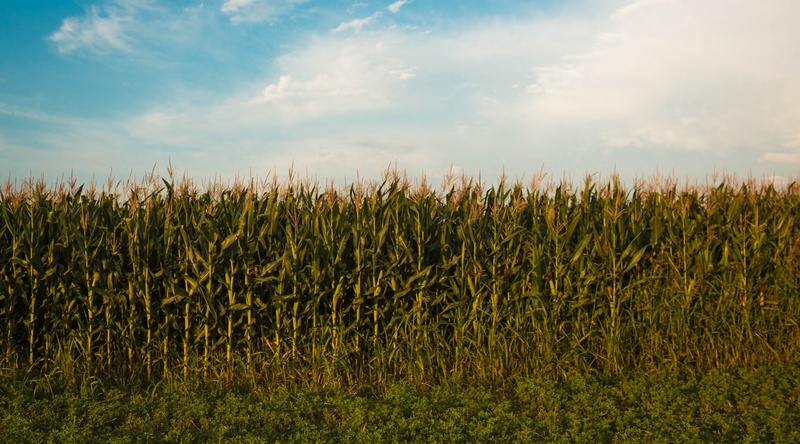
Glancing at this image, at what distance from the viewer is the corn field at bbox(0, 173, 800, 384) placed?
7.74 meters

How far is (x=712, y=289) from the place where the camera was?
897 centimetres

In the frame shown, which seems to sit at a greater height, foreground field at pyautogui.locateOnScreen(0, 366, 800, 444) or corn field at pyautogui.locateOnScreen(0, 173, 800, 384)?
corn field at pyautogui.locateOnScreen(0, 173, 800, 384)

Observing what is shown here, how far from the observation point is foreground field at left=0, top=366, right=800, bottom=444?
6.04 meters

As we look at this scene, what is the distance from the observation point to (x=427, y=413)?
6418 millimetres

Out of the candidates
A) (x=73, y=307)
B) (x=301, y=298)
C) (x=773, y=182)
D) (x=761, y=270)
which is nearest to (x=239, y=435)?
(x=301, y=298)

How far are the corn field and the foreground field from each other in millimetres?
516

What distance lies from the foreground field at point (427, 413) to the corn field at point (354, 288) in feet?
1.69

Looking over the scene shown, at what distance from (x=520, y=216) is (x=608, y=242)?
1.27 m

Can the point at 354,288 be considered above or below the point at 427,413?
above

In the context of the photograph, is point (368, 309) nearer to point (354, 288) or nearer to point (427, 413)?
point (354, 288)

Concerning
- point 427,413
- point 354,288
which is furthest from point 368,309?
point 427,413

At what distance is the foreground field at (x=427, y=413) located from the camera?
6.04m

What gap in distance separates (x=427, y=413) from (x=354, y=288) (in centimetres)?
205

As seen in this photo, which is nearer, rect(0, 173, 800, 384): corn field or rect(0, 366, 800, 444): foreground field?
rect(0, 366, 800, 444): foreground field
